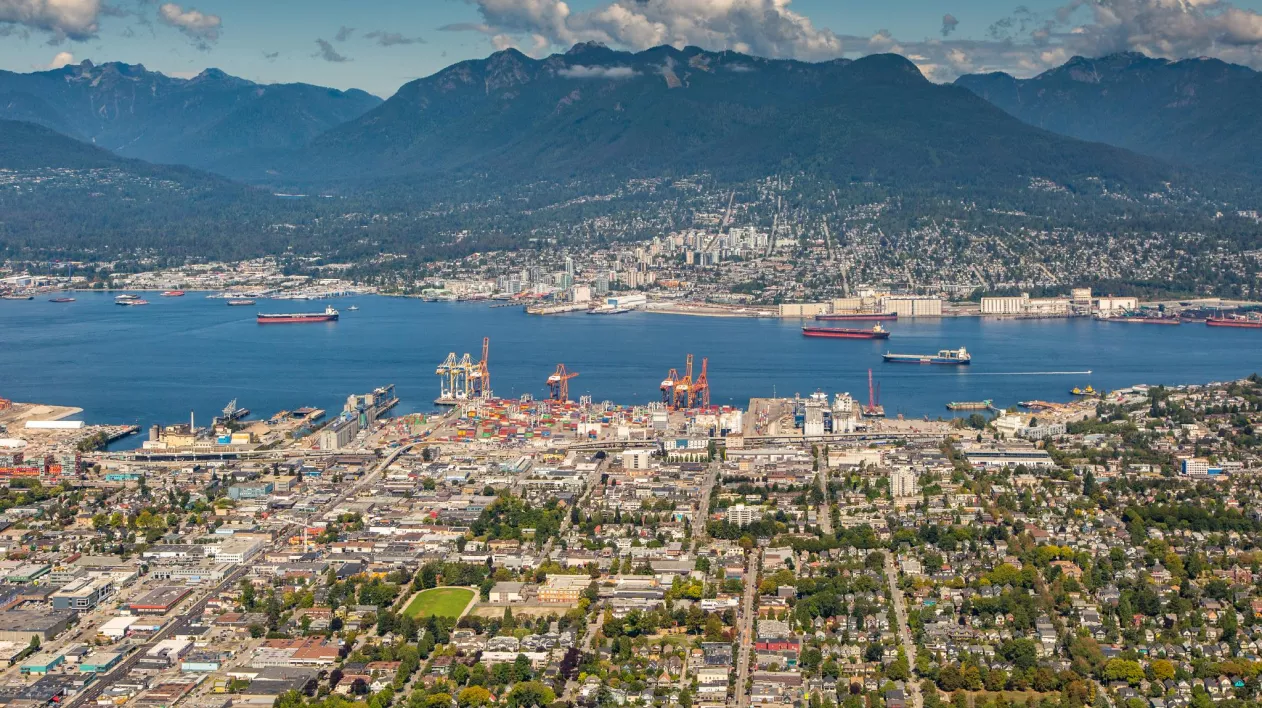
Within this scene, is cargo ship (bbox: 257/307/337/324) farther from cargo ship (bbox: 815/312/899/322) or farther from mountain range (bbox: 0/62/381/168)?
mountain range (bbox: 0/62/381/168)

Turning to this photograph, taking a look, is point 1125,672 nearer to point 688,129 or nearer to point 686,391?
point 686,391

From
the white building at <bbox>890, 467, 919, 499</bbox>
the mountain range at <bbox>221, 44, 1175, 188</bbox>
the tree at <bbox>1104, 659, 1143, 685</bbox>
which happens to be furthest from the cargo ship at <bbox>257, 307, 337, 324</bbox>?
the tree at <bbox>1104, 659, 1143, 685</bbox>

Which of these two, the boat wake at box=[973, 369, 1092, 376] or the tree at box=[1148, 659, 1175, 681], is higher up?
the boat wake at box=[973, 369, 1092, 376]

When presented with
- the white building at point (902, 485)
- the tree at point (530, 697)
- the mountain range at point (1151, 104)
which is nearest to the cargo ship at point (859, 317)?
the white building at point (902, 485)

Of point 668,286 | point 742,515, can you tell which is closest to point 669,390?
point 742,515

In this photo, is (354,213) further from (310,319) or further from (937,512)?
(937,512)

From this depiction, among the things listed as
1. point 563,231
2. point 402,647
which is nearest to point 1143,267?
point 563,231

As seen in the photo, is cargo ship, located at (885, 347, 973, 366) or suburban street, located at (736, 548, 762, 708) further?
Answer: cargo ship, located at (885, 347, 973, 366)

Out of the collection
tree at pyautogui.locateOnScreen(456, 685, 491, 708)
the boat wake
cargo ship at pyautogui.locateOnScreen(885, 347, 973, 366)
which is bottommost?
tree at pyautogui.locateOnScreen(456, 685, 491, 708)

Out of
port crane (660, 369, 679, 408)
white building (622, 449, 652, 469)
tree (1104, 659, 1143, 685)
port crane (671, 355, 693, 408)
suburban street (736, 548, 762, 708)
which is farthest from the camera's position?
port crane (660, 369, 679, 408)
